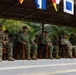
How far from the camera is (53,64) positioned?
432 inches

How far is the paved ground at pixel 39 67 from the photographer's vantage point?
911 centimetres

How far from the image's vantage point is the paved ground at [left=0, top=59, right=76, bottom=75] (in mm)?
9109

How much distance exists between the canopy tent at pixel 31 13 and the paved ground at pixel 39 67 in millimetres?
2142

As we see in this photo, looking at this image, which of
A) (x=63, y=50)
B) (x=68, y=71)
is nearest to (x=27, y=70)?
(x=68, y=71)

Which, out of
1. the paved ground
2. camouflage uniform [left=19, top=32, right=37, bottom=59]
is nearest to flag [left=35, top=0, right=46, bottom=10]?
camouflage uniform [left=19, top=32, right=37, bottom=59]

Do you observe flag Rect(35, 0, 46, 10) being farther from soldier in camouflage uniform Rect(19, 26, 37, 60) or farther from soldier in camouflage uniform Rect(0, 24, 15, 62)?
soldier in camouflage uniform Rect(0, 24, 15, 62)

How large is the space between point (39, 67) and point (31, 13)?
296cm

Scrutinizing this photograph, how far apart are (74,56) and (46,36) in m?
2.09

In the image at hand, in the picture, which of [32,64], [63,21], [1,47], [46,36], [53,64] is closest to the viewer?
[1,47]

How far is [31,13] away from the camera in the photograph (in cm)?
1233

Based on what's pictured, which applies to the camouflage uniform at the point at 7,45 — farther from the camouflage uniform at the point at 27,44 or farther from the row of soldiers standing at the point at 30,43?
the camouflage uniform at the point at 27,44

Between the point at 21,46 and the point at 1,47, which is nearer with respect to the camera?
the point at 1,47

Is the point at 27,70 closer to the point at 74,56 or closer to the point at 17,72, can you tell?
the point at 17,72

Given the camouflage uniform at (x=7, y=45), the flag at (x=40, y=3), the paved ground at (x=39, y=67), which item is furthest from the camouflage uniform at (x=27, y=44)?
the flag at (x=40, y=3)
